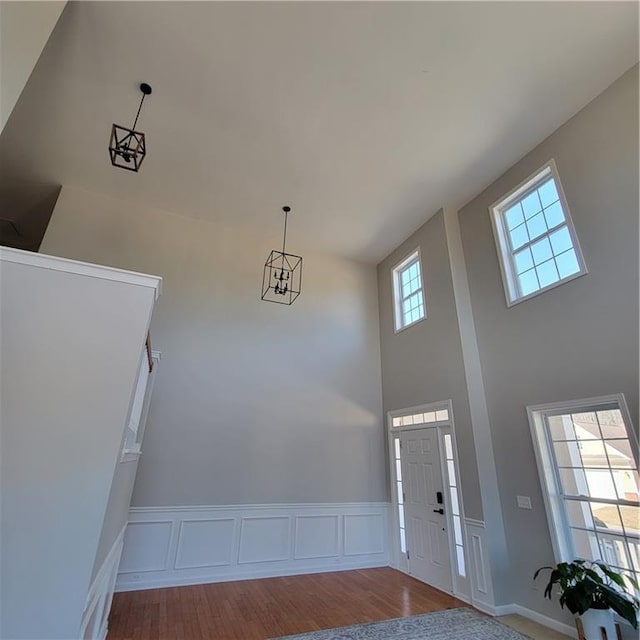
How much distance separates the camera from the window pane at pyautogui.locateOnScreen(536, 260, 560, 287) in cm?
398

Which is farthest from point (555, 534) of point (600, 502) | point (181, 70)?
point (181, 70)

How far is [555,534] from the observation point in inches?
137

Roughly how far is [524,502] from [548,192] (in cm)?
354

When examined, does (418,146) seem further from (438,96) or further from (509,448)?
(509,448)

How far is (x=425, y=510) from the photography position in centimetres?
492

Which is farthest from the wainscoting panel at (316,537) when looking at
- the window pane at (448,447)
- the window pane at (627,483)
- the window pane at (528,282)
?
the window pane at (528,282)

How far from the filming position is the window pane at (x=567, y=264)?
3.76m

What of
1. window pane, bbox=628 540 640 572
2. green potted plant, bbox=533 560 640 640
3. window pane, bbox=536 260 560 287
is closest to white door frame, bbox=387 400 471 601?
green potted plant, bbox=533 560 640 640

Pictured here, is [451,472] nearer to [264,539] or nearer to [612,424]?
[612,424]

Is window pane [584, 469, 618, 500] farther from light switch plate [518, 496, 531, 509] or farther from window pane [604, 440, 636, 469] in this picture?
light switch plate [518, 496, 531, 509]

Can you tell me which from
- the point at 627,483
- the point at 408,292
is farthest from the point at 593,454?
the point at 408,292

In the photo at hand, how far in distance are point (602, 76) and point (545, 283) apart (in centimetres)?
213

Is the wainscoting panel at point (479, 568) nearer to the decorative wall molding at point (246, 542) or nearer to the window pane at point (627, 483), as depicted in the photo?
the window pane at point (627, 483)

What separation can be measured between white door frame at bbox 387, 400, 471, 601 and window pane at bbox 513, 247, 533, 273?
1.92 m
